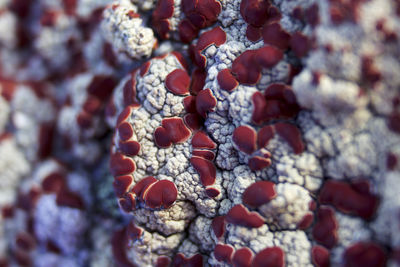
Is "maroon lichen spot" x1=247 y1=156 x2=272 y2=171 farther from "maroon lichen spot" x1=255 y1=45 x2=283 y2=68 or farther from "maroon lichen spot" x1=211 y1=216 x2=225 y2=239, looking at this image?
"maroon lichen spot" x1=255 y1=45 x2=283 y2=68

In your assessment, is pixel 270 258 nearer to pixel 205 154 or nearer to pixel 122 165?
pixel 205 154

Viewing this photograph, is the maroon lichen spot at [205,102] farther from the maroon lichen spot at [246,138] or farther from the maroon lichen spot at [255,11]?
the maroon lichen spot at [255,11]

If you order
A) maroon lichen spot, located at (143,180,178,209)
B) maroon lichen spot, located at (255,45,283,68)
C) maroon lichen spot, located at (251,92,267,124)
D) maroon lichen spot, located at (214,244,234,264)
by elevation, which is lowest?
maroon lichen spot, located at (214,244,234,264)

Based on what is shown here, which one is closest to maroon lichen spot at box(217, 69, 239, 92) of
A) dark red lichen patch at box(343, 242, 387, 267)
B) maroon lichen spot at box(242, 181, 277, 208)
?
maroon lichen spot at box(242, 181, 277, 208)

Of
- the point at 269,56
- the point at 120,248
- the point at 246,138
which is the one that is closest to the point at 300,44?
the point at 269,56

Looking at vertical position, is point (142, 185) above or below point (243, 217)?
below

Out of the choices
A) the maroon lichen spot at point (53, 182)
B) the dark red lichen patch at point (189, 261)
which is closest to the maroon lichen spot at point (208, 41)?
the dark red lichen patch at point (189, 261)
